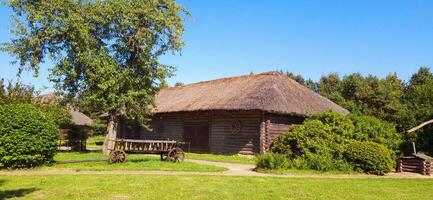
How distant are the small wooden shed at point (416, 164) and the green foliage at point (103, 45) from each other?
41.5ft

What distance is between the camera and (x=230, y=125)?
26516 mm

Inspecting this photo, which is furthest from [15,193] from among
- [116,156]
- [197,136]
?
[197,136]

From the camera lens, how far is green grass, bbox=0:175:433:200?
972cm

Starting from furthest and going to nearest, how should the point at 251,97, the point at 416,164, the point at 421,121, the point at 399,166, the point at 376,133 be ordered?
1. the point at 421,121
2. the point at 251,97
3. the point at 376,133
4. the point at 399,166
5. the point at 416,164

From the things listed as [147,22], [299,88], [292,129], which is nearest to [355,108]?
[299,88]

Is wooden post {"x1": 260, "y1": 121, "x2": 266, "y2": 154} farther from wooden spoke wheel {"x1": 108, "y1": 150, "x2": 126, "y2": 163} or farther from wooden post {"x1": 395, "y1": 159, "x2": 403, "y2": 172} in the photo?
wooden spoke wheel {"x1": 108, "y1": 150, "x2": 126, "y2": 163}

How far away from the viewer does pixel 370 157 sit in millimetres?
16719

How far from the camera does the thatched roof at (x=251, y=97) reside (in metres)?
25.0

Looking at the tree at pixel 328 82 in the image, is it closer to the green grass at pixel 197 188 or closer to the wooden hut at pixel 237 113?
the wooden hut at pixel 237 113

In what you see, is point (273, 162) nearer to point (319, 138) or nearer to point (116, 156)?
point (319, 138)

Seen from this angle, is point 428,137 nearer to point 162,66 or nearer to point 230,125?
point 230,125

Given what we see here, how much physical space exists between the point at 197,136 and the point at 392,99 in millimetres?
20114

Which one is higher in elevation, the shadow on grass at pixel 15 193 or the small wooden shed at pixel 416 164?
the small wooden shed at pixel 416 164

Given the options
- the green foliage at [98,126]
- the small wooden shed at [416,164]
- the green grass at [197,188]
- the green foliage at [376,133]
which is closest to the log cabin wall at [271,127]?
the green foliage at [376,133]
